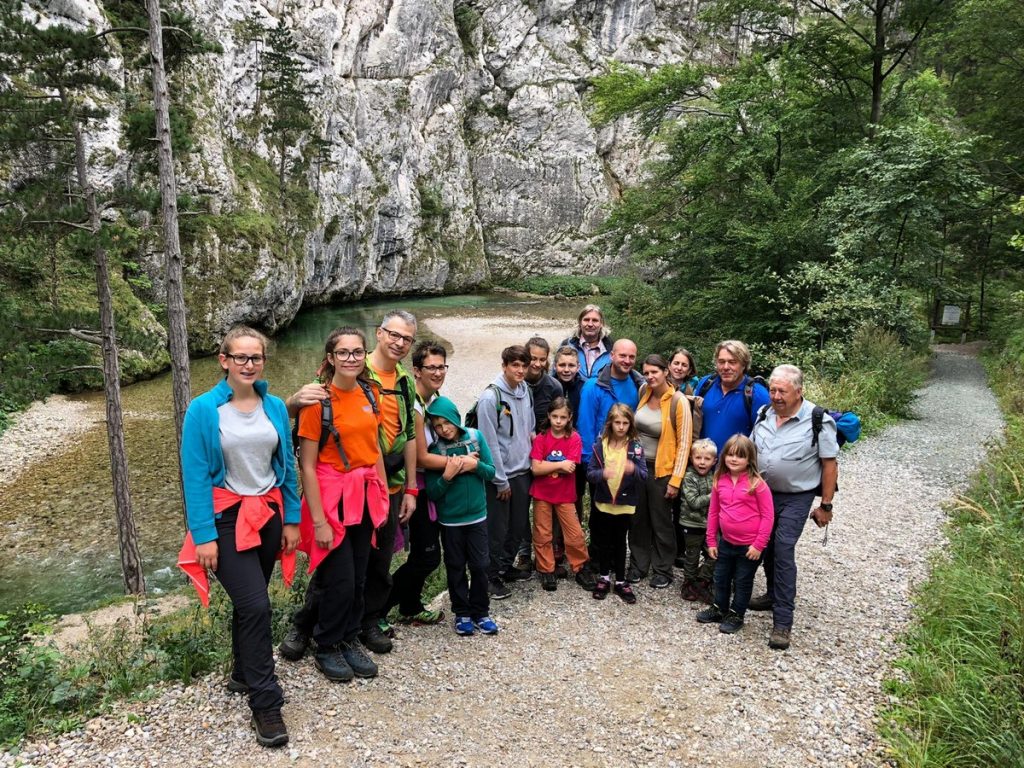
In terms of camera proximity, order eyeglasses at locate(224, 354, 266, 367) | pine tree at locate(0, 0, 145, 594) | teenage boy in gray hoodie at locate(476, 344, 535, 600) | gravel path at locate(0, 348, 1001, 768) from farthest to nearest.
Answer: pine tree at locate(0, 0, 145, 594) < teenage boy in gray hoodie at locate(476, 344, 535, 600) < gravel path at locate(0, 348, 1001, 768) < eyeglasses at locate(224, 354, 266, 367)

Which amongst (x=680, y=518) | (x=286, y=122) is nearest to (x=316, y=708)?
(x=680, y=518)

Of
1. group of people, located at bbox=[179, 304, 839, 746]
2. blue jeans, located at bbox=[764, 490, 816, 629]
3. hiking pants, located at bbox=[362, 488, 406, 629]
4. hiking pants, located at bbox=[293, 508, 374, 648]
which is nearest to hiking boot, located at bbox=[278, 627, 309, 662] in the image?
group of people, located at bbox=[179, 304, 839, 746]

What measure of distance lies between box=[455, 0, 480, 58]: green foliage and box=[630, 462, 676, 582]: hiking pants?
49173mm

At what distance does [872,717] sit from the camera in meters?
3.27

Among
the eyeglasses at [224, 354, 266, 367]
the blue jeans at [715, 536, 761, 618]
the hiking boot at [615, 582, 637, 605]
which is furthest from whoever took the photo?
the hiking boot at [615, 582, 637, 605]

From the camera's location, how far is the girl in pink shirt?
3.95m

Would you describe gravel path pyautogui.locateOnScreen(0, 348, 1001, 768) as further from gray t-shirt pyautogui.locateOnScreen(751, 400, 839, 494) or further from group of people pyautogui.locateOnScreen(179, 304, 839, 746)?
gray t-shirt pyautogui.locateOnScreen(751, 400, 839, 494)

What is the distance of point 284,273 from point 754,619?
82.3 ft

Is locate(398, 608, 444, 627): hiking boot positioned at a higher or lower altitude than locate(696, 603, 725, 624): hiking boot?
higher

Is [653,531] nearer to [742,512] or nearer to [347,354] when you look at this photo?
[742,512]

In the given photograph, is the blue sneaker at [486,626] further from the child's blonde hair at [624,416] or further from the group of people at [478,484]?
the child's blonde hair at [624,416]

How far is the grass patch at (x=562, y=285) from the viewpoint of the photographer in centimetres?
4566

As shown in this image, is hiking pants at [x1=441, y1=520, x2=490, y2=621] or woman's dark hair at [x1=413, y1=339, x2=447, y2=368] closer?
woman's dark hair at [x1=413, y1=339, x2=447, y2=368]

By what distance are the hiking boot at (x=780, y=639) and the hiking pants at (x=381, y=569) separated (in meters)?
2.57
